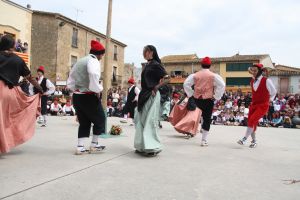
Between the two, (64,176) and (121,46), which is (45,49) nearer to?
(121,46)

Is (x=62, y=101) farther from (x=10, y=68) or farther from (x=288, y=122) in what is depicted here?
(x=10, y=68)

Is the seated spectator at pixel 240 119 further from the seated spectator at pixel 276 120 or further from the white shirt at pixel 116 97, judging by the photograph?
the white shirt at pixel 116 97

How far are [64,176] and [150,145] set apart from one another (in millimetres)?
1898

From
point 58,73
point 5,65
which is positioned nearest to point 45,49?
point 58,73

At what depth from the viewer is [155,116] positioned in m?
6.11

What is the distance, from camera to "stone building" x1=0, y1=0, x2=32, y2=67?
23.0m

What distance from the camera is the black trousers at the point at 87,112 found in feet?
19.0

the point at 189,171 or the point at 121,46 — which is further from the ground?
the point at 121,46

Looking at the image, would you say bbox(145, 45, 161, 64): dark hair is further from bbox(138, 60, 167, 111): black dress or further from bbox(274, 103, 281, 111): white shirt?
bbox(274, 103, 281, 111): white shirt

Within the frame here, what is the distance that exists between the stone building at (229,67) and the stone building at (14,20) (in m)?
24.3

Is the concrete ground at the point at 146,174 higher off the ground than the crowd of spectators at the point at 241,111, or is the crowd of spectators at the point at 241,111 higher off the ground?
the crowd of spectators at the point at 241,111

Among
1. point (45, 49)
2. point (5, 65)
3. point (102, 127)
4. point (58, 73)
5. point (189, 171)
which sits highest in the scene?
point (45, 49)

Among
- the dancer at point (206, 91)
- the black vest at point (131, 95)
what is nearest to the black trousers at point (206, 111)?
the dancer at point (206, 91)

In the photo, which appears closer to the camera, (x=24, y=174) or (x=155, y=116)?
(x=24, y=174)
